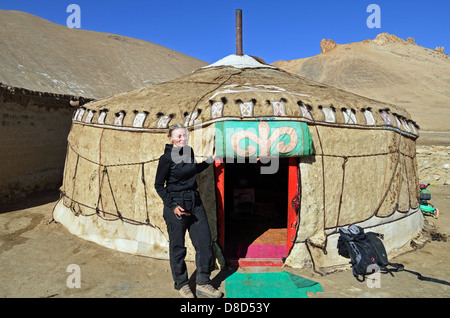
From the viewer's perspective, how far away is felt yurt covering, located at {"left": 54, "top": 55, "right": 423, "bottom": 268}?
3.83 metres

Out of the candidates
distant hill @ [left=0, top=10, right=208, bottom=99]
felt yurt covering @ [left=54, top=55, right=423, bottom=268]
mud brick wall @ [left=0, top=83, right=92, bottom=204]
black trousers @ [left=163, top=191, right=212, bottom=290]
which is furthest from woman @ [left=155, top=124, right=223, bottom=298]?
distant hill @ [left=0, top=10, right=208, bottom=99]

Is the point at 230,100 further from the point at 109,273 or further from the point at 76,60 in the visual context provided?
the point at 76,60

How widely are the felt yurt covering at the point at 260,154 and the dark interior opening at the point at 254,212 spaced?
670 millimetres

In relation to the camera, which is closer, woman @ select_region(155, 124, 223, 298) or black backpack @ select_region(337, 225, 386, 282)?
woman @ select_region(155, 124, 223, 298)

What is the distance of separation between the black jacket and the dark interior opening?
991 mm

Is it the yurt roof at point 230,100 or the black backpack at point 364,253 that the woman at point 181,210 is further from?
the black backpack at point 364,253

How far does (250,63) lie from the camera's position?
241 inches

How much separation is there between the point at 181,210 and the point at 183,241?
0.33 m

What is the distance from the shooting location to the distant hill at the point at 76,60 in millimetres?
23422

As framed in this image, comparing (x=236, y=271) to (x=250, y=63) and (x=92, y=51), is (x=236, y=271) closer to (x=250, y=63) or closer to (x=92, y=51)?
(x=250, y=63)

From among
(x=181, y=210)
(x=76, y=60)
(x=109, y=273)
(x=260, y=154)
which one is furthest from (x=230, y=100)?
(x=76, y=60)

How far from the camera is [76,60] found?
100 ft

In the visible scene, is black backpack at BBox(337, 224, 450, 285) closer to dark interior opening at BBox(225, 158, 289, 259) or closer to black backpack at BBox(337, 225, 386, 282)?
black backpack at BBox(337, 225, 386, 282)
